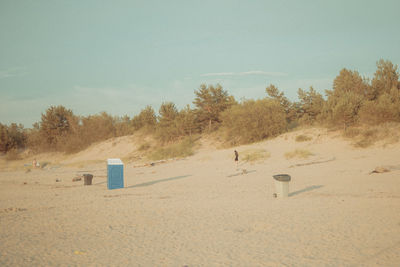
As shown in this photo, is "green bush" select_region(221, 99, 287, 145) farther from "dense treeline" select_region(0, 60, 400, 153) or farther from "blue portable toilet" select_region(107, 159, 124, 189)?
"blue portable toilet" select_region(107, 159, 124, 189)

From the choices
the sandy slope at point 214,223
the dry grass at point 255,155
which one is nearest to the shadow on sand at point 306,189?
the sandy slope at point 214,223

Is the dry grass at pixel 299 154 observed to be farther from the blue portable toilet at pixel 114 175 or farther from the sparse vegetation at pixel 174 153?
the blue portable toilet at pixel 114 175

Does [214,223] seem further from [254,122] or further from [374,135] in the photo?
[254,122]

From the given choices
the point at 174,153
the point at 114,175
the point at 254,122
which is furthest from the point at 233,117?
the point at 114,175

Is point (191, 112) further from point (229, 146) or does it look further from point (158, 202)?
point (158, 202)

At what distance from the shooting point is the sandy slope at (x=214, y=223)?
5.68 m

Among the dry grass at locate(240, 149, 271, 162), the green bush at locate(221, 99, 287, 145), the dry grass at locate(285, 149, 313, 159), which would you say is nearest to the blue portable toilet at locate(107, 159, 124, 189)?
the dry grass at locate(240, 149, 271, 162)

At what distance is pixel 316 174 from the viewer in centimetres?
1625

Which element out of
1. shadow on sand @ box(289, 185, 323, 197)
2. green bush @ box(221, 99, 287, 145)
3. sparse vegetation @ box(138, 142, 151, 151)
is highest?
green bush @ box(221, 99, 287, 145)

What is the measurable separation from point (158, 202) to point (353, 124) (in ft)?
68.5

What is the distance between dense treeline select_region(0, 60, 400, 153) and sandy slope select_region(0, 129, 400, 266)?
11.8m

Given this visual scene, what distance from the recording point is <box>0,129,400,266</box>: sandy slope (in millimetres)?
5682

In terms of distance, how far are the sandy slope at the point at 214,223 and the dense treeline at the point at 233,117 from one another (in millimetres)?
11788

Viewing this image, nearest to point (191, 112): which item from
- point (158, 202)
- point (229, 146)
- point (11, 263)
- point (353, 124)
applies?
point (229, 146)
